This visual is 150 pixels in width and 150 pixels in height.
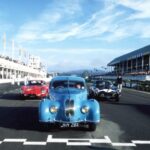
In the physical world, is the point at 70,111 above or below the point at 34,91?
below

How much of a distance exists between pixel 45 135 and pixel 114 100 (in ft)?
52.1

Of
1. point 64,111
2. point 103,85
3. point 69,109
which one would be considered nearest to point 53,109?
point 64,111

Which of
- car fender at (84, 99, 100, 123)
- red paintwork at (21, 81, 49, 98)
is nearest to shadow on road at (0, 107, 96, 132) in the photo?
car fender at (84, 99, 100, 123)

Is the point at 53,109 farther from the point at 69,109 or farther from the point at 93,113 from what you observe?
the point at 93,113

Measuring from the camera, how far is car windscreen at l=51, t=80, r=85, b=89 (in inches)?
601

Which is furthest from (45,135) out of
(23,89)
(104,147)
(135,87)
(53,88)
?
(135,87)

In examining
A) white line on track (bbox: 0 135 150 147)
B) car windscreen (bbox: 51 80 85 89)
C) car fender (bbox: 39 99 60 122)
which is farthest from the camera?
car windscreen (bbox: 51 80 85 89)

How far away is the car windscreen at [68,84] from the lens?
601 inches

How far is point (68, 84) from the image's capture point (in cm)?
1529

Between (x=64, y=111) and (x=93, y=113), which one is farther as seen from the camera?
(x=93, y=113)

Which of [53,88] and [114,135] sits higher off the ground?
[53,88]

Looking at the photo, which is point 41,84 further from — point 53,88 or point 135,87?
point 135,87

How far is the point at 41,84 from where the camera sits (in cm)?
2806

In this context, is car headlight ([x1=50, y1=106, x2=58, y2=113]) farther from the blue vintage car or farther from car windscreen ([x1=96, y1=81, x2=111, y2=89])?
car windscreen ([x1=96, y1=81, x2=111, y2=89])
